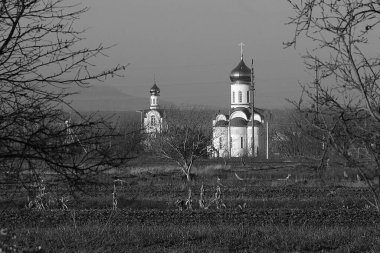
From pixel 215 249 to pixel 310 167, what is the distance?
564 cm

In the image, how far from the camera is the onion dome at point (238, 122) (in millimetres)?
93688

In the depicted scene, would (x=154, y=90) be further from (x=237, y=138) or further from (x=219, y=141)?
(x=219, y=141)

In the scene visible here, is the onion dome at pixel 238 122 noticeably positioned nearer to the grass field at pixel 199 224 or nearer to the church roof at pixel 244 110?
the church roof at pixel 244 110

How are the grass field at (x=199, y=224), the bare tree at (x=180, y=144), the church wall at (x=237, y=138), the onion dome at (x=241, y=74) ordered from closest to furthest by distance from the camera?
the grass field at (x=199, y=224)
the bare tree at (x=180, y=144)
the church wall at (x=237, y=138)
the onion dome at (x=241, y=74)

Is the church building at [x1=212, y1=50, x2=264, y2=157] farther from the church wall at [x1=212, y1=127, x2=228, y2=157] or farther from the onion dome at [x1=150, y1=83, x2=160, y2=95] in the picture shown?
the onion dome at [x1=150, y1=83, x2=160, y2=95]

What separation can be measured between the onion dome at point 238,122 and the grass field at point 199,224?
6708 centimetres

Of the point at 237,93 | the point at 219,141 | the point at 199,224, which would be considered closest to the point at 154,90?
the point at 237,93

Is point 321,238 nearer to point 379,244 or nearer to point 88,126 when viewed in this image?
point 379,244

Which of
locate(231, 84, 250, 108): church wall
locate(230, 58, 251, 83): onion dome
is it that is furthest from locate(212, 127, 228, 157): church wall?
locate(230, 58, 251, 83): onion dome

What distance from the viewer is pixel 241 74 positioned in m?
97.6

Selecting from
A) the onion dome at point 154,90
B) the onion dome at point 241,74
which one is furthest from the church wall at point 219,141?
the onion dome at point 154,90

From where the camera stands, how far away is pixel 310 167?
232 inches

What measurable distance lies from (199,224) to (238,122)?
78664 millimetres

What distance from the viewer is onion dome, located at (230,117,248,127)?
9369 cm
